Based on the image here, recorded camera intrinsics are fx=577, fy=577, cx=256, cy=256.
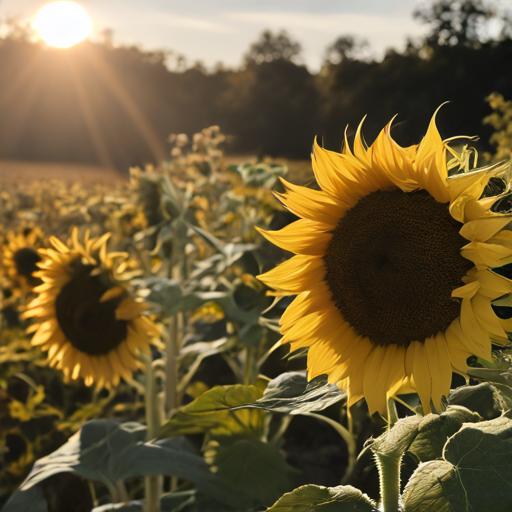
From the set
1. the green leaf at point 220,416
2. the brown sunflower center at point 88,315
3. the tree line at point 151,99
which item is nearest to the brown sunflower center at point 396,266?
the green leaf at point 220,416

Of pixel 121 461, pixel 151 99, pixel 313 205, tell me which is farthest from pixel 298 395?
pixel 151 99

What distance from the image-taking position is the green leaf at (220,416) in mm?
976

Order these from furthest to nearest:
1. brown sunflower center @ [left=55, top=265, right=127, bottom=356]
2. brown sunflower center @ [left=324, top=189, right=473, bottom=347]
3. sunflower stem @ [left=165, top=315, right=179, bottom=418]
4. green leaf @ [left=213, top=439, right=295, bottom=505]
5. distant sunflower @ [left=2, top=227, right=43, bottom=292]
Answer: distant sunflower @ [left=2, top=227, right=43, bottom=292] → sunflower stem @ [left=165, top=315, right=179, bottom=418] → brown sunflower center @ [left=55, top=265, right=127, bottom=356] → green leaf @ [left=213, top=439, right=295, bottom=505] → brown sunflower center @ [left=324, top=189, right=473, bottom=347]

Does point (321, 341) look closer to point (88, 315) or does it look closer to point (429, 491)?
point (429, 491)

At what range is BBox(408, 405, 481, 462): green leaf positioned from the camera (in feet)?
2.97

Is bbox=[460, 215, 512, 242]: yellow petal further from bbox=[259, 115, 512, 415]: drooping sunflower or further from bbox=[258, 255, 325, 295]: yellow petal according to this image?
bbox=[258, 255, 325, 295]: yellow petal

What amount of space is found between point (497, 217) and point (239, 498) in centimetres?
117

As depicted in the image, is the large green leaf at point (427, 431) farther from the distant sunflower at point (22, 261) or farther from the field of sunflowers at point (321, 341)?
the distant sunflower at point (22, 261)

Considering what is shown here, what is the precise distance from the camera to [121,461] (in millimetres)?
1561

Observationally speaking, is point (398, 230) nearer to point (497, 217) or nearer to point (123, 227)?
point (497, 217)

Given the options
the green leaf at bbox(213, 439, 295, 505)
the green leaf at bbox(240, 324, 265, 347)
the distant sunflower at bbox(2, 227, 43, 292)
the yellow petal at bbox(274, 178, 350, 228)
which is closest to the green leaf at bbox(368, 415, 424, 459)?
the yellow petal at bbox(274, 178, 350, 228)

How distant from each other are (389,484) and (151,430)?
1.06m

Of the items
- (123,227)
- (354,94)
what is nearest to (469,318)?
(123,227)

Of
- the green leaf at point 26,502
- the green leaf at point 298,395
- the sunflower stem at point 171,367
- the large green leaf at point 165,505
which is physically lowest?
the large green leaf at point 165,505
